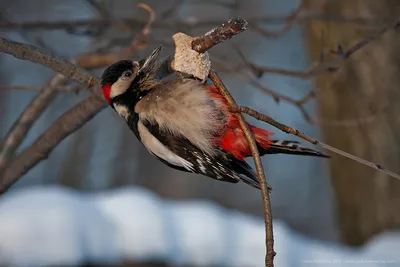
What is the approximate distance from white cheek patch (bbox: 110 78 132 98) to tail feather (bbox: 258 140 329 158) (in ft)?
1.81

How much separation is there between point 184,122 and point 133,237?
147 cm

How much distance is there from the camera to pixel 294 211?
1422cm

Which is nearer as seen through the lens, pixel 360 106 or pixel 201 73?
pixel 201 73

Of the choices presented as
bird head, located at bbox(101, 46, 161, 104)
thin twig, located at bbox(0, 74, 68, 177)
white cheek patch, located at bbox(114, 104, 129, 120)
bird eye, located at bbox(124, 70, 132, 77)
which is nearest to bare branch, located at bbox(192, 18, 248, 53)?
bird head, located at bbox(101, 46, 161, 104)

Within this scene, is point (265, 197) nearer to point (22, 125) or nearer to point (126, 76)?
Result: point (126, 76)

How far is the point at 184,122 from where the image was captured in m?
2.26

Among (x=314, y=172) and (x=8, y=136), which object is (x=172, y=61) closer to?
(x=8, y=136)

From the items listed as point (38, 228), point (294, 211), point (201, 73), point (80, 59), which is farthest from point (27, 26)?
point (294, 211)

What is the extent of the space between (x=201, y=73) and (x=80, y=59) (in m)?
1.46

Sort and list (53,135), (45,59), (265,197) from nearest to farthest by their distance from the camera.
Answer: (265,197), (45,59), (53,135)

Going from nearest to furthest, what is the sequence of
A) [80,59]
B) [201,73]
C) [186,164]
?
[201,73] → [186,164] → [80,59]

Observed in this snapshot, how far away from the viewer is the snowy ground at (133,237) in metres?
3.37

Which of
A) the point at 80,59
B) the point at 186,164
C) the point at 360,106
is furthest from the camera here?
the point at 360,106

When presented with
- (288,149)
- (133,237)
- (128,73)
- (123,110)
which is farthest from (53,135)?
(133,237)
